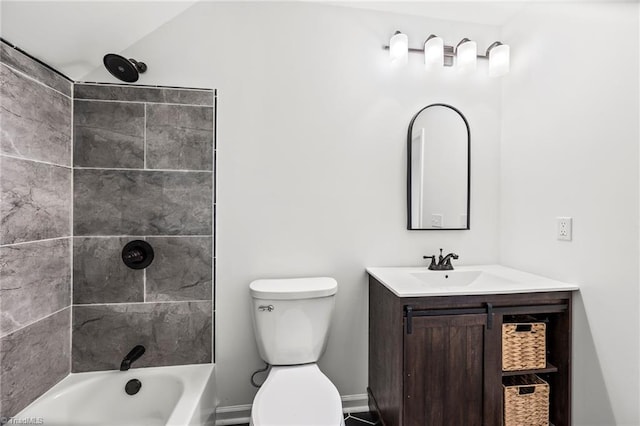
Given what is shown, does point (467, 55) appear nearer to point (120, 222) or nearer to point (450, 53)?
point (450, 53)

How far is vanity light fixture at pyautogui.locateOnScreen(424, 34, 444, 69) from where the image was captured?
170cm

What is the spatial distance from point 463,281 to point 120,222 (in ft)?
6.34

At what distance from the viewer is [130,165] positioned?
5.16ft

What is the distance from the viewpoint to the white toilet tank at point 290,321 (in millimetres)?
1480

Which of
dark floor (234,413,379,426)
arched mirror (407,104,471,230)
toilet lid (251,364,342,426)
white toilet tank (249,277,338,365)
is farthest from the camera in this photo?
arched mirror (407,104,471,230)

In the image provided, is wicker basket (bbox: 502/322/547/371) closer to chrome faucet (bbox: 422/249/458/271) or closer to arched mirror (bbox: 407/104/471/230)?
chrome faucet (bbox: 422/249/458/271)

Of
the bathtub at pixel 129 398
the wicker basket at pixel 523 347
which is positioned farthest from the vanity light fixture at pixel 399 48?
the bathtub at pixel 129 398

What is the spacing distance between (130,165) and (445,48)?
1927mm

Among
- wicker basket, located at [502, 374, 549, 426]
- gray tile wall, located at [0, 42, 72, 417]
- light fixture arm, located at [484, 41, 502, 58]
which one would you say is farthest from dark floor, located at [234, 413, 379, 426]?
light fixture arm, located at [484, 41, 502, 58]

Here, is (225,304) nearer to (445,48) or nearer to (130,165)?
(130,165)

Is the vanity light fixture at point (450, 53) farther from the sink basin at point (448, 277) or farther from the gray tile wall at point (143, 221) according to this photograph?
the sink basin at point (448, 277)

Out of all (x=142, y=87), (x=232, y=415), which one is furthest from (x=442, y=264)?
(x=142, y=87)

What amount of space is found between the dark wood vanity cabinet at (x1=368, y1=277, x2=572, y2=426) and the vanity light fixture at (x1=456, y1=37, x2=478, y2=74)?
131 centimetres

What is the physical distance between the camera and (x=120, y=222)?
1565 mm
